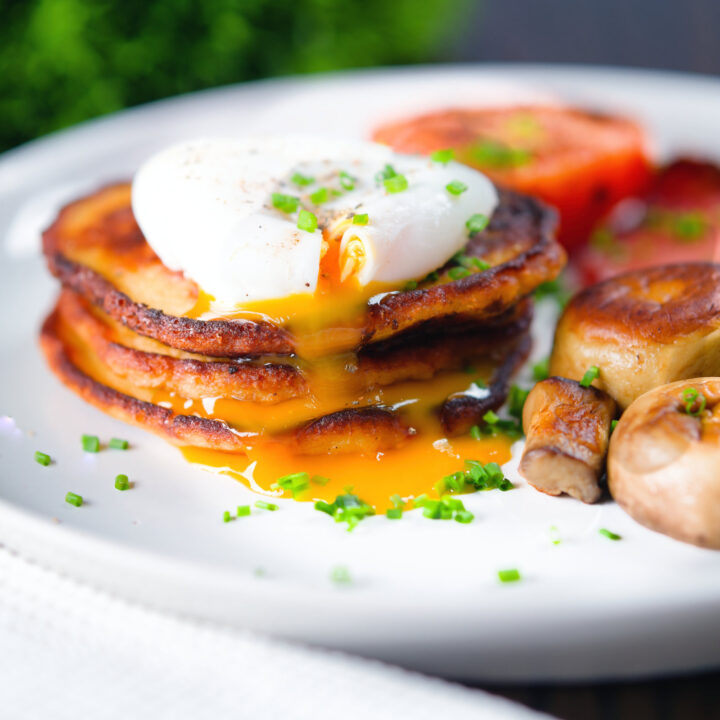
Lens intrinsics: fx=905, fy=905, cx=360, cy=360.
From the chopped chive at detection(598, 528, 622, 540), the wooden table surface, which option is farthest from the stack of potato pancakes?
the wooden table surface

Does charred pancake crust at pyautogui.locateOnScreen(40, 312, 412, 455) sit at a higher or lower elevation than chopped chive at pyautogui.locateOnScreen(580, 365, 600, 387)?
lower

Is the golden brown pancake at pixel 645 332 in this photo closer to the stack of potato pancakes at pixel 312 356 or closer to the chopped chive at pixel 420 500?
the stack of potato pancakes at pixel 312 356

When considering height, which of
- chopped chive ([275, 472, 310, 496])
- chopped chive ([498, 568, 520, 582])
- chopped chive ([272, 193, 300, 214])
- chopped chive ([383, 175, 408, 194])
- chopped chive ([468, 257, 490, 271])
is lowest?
chopped chive ([498, 568, 520, 582])

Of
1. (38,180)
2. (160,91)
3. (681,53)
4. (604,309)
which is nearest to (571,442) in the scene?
(604,309)

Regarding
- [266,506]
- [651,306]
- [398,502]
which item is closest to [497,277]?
[651,306]

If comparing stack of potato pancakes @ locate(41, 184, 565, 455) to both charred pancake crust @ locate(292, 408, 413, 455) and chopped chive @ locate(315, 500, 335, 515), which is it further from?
chopped chive @ locate(315, 500, 335, 515)

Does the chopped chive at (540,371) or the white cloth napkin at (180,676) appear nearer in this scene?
the white cloth napkin at (180,676)

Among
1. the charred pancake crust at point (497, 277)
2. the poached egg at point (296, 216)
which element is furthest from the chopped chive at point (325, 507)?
the poached egg at point (296, 216)

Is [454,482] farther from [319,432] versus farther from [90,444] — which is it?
[90,444]
